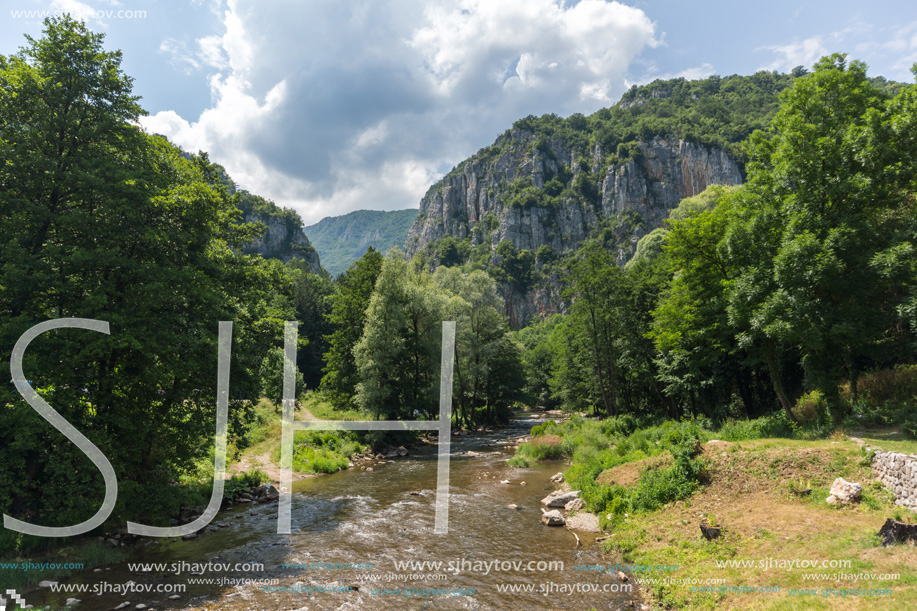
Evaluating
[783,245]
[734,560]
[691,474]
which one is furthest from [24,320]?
[783,245]

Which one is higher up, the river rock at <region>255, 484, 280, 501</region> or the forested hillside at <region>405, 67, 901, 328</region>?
the forested hillside at <region>405, 67, 901, 328</region>

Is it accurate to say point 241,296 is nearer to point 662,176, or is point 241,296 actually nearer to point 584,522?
point 584,522

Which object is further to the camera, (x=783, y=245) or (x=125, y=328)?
(x=783, y=245)

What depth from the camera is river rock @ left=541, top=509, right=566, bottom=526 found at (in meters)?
13.6

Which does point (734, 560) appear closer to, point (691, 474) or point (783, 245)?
point (691, 474)

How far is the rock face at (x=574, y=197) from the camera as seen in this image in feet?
503

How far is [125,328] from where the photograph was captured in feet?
37.2

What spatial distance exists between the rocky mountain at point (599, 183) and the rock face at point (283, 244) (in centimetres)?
4892

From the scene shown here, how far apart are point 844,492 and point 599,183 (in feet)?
596

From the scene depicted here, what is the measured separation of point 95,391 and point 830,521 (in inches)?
762

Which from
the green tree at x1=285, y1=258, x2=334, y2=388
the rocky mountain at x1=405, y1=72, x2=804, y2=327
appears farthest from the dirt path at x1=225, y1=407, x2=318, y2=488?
the rocky mountain at x1=405, y1=72, x2=804, y2=327

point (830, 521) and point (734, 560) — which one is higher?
point (830, 521)

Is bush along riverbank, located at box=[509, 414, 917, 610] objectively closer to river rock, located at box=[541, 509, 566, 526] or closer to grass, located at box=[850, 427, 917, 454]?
grass, located at box=[850, 427, 917, 454]

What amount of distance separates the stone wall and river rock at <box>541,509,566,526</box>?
840cm
